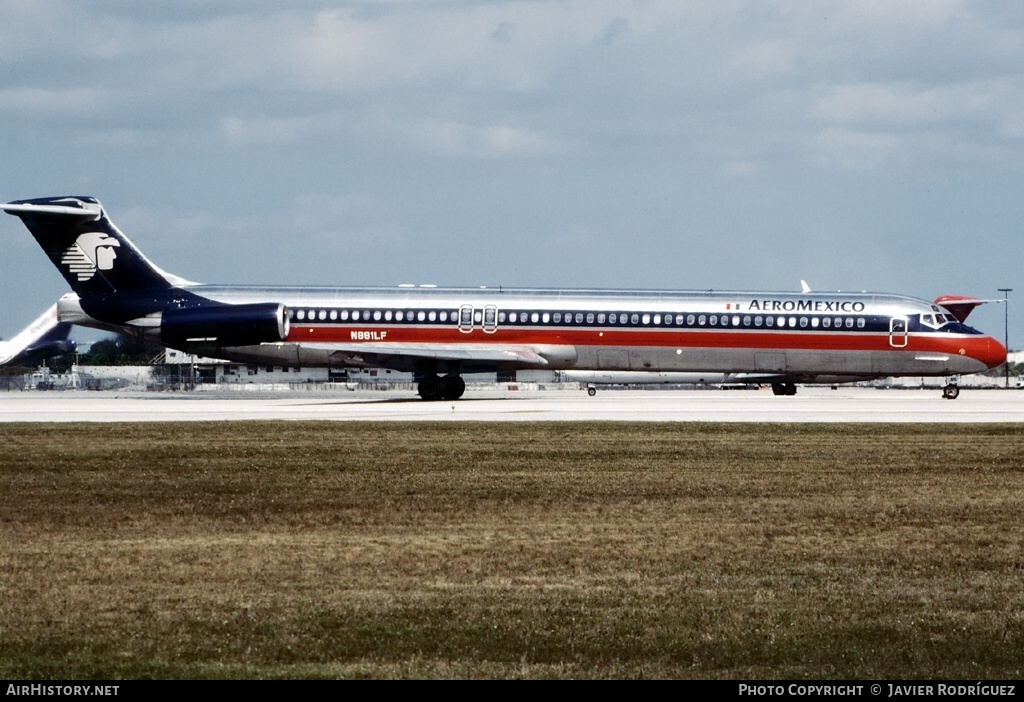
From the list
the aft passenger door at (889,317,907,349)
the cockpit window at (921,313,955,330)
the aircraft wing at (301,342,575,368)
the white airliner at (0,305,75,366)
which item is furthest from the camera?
the white airliner at (0,305,75,366)

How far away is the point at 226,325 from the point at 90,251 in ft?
19.9

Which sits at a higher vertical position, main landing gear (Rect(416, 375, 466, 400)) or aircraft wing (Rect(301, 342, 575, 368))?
aircraft wing (Rect(301, 342, 575, 368))

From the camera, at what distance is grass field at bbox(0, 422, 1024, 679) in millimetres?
9641

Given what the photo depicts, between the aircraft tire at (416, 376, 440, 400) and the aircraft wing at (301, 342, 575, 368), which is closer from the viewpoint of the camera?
the aircraft wing at (301, 342, 575, 368)

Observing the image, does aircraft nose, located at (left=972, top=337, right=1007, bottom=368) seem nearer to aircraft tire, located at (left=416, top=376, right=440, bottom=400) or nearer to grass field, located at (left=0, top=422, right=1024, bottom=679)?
aircraft tire, located at (left=416, top=376, right=440, bottom=400)

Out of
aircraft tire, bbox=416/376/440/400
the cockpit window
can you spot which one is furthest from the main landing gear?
the cockpit window

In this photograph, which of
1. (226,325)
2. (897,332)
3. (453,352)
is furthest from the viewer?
(897,332)

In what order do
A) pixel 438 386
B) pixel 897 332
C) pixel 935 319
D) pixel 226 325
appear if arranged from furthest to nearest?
pixel 438 386 → pixel 935 319 → pixel 897 332 → pixel 226 325

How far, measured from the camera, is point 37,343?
83.5 metres

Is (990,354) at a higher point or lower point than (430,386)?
higher

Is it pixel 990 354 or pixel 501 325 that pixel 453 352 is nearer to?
pixel 501 325

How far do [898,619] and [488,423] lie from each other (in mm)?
22202

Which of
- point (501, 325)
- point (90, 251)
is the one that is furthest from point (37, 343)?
point (501, 325)

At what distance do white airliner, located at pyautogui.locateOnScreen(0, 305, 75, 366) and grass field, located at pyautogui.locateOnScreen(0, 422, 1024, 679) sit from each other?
A: 62836 mm
